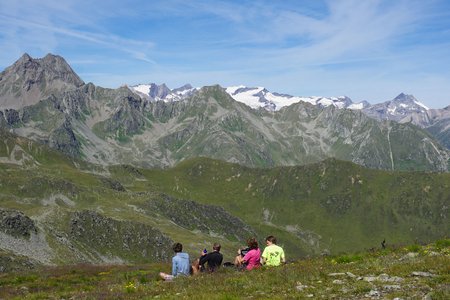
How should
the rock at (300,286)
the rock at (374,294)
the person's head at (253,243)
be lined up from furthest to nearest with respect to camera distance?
the person's head at (253,243), the rock at (300,286), the rock at (374,294)

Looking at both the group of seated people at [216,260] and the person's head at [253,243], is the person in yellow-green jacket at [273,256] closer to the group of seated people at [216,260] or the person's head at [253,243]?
the group of seated people at [216,260]

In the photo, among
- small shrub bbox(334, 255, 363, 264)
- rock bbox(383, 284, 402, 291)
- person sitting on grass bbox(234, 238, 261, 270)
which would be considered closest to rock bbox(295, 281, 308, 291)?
rock bbox(383, 284, 402, 291)

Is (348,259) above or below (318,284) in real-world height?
below

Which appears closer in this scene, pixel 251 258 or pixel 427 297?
pixel 427 297

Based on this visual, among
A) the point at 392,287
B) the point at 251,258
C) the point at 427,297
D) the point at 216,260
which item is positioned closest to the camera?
the point at 427,297

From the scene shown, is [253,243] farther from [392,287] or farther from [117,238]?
[117,238]

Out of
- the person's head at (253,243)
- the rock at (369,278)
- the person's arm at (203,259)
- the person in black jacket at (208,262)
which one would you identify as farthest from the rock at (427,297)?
the person's arm at (203,259)

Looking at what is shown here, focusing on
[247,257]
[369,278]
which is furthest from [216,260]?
[369,278]

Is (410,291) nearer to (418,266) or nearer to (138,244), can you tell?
(418,266)

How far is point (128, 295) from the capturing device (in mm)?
21938

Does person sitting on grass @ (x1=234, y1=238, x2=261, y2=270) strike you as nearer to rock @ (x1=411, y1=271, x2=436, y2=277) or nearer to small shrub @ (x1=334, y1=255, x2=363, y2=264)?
small shrub @ (x1=334, y1=255, x2=363, y2=264)

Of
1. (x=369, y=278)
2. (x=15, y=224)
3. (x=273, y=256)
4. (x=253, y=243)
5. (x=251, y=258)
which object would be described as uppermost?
(x=369, y=278)

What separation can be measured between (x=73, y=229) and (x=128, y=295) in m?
140

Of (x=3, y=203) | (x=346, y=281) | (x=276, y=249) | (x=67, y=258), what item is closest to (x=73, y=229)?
(x=67, y=258)
